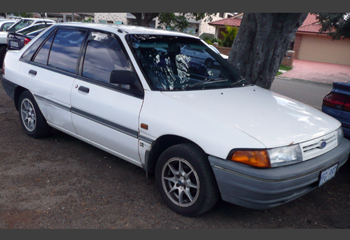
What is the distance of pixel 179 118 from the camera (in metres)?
3.21

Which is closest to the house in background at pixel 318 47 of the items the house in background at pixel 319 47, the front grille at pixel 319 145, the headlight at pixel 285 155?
the house in background at pixel 319 47

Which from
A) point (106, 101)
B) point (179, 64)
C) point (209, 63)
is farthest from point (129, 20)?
point (106, 101)

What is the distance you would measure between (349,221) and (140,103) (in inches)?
92.8

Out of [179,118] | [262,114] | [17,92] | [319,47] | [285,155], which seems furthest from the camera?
[319,47]

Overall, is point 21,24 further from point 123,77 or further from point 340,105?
point 340,105

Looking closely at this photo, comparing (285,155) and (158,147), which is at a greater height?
(285,155)

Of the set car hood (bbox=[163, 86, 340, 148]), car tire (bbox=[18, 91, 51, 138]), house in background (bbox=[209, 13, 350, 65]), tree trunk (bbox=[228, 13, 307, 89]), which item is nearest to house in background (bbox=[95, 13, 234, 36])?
house in background (bbox=[209, 13, 350, 65])

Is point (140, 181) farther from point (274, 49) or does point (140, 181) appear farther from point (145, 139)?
point (274, 49)

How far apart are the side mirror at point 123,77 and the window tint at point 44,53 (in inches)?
64.2

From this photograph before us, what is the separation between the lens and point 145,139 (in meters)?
3.45

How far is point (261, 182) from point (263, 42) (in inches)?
149

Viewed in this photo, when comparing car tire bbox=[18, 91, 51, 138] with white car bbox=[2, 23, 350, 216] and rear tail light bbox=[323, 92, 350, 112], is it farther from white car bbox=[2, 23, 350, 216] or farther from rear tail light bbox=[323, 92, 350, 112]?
rear tail light bbox=[323, 92, 350, 112]

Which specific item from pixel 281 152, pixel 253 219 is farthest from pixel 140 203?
pixel 281 152

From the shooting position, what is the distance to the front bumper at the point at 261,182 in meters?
2.82
